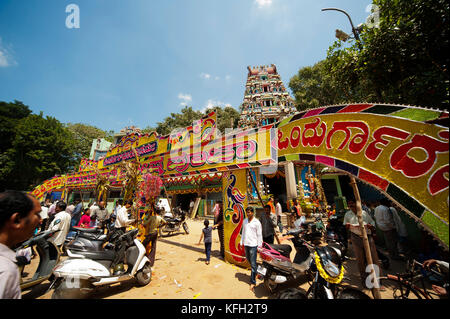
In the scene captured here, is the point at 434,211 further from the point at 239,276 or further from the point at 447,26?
the point at 447,26

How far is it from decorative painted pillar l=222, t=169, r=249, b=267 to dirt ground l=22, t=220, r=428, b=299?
338 mm

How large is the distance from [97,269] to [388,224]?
771cm

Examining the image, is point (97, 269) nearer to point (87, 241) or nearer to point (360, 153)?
point (87, 241)

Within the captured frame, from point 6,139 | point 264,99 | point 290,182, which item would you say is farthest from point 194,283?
point 6,139

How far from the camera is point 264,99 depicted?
103 ft

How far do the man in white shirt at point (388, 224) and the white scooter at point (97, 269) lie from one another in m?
6.85

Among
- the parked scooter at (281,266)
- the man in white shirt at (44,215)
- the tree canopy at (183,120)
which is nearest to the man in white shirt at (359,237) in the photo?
the parked scooter at (281,266)

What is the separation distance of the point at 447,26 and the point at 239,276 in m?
8.05

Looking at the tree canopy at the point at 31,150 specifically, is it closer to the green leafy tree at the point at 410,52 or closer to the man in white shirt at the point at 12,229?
the man in white shirt at the point at 12,229

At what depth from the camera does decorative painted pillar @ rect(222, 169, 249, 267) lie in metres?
5.35

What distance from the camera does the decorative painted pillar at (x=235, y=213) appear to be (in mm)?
5348

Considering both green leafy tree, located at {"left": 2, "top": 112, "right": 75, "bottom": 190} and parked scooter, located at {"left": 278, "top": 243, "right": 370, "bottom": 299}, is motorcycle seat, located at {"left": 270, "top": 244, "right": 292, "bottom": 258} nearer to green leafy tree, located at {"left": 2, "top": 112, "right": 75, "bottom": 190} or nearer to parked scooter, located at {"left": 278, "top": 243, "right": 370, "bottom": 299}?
parked scooter, located at {"left": 278, "top": 243, "right": 370, "bottom": 299}

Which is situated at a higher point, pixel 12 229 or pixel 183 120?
pixel 183 120

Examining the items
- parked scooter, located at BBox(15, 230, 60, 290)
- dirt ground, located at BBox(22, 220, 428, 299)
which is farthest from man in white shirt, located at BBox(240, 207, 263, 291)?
parked scooter, located at BBox(15, 230, 60, 290)
